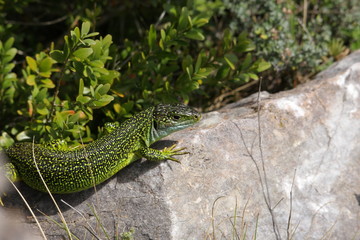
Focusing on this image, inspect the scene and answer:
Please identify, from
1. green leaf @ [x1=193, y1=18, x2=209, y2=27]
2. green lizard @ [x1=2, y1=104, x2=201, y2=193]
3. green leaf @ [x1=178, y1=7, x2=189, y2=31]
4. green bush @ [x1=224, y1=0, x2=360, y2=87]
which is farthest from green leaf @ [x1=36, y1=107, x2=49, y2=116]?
green bush @ [x1=224, y1=0, x2=360, y2=87]

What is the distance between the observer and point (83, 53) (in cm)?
451

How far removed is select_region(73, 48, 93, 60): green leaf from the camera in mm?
4488

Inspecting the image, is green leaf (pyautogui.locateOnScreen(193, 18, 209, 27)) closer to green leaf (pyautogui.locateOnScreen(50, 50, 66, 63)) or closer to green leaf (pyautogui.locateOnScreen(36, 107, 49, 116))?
green leaf (pyautogui.locateOnScreen(50, 50, 66, 63))

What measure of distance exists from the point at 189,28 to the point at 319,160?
231 cm

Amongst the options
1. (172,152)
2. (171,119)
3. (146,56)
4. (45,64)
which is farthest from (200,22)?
(45,64)

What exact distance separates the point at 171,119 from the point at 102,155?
85cm

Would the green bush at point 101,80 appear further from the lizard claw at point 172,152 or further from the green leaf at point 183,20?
the lizard claw at point 172,152

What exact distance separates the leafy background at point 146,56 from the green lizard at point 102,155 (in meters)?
0.40

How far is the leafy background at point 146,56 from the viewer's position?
5.04m

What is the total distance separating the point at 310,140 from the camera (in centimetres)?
534

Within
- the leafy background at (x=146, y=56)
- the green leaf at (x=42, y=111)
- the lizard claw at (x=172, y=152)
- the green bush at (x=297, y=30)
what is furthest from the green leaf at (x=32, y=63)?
the green bush at (x=297, y=30)

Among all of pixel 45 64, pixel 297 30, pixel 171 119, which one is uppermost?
pixel 45 64

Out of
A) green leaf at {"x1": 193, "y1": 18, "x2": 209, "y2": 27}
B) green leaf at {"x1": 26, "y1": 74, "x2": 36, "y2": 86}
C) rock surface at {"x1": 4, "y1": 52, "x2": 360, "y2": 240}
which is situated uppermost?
green leaf at {"x1": 193, "y1": 18, "x2": 209, "y2": 27}

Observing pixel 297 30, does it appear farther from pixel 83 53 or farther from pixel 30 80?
pixel 30 80
